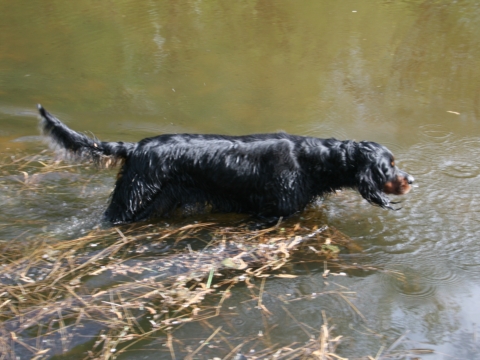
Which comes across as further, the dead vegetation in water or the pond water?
the pond water

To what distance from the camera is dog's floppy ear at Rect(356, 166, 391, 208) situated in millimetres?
4816

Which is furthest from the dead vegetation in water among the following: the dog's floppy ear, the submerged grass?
the dog's floppy ear

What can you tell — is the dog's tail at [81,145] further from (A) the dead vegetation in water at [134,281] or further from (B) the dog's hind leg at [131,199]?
(A) the dead vegetation in water at [134,281]

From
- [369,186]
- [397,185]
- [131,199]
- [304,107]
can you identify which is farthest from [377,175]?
[304,107]

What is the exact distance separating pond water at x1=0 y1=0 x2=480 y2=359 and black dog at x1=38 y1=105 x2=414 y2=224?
472 mm

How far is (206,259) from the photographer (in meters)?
4.63

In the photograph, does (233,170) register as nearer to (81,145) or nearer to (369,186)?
(369,186)

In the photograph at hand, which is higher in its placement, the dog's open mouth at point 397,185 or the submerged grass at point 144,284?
the dog's open mouth at point 397,185

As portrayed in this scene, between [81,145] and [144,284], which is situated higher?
[81,145]

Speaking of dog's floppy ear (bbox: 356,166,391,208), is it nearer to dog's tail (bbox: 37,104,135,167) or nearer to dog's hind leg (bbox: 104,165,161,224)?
dog's hind leg (bbox: 104,165,161,224)

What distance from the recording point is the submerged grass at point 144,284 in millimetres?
3680

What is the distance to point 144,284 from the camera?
4.28 m

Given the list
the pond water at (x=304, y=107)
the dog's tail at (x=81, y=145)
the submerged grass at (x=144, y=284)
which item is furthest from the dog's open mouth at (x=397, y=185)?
the dog's tail at (x=81, y=145)

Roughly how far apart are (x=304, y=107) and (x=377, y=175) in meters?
2.60
